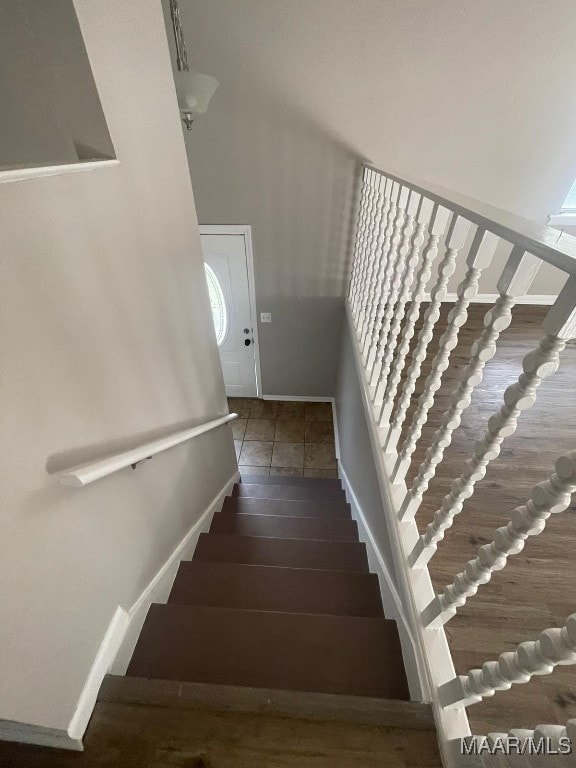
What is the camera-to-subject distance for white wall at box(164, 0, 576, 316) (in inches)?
81.9

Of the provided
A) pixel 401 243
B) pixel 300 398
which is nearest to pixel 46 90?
pixel 401 243

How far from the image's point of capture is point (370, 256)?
87.0 inches

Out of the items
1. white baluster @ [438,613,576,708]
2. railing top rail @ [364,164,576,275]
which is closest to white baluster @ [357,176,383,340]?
railing top rail @ [364,164,576,275]

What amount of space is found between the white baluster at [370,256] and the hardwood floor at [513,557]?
0.75 meters

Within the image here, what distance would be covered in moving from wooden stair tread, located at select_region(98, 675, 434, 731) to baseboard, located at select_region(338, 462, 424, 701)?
0.11 metres

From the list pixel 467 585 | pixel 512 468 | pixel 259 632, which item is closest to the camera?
pixel 467 585

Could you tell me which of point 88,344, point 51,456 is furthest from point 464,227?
point 51,456

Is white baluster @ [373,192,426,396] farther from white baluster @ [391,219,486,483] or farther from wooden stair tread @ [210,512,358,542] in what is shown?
wooden stair tread @ [210,512,358,542]

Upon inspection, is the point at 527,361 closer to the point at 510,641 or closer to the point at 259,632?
the point at 510,641

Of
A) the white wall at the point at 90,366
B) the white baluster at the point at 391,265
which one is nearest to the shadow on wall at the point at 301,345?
the white baluster at the point at 391,265

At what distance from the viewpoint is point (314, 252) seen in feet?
10.2

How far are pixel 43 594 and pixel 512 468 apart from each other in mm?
1659

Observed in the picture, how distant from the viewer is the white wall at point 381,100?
6.82 feet

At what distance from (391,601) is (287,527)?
0.91m
